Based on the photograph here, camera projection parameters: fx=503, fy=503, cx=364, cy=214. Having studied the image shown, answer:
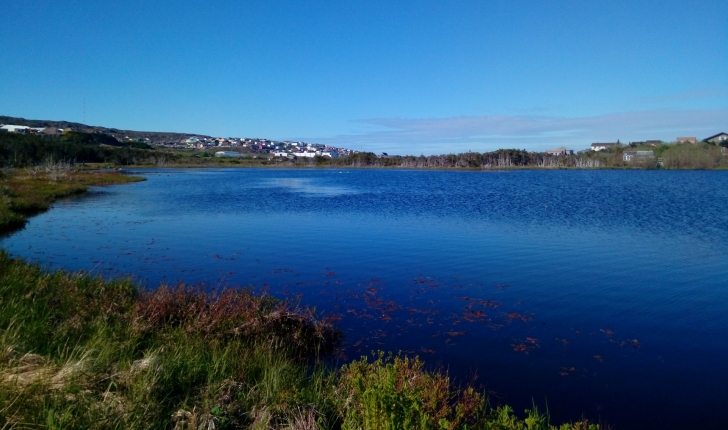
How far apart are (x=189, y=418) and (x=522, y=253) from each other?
551 inches

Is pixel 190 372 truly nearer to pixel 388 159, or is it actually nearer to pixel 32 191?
pixel 32 191

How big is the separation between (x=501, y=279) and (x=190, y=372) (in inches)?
378

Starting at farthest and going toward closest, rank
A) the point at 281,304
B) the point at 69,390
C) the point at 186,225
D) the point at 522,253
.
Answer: the point at 186,225 < the point at 522,253 < the point at 281,304 < the point at 69,390

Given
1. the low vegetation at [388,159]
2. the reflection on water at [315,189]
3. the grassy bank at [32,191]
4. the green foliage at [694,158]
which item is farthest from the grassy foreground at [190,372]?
the green foliage at [694,158]

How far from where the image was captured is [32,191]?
1425 inches

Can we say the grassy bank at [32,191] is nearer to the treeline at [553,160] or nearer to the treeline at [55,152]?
the treeline at [55,152]

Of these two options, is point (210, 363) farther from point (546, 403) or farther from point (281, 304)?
point (546, 403)

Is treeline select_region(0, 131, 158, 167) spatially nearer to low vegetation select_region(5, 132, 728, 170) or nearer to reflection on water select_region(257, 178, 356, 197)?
low vegetation select_region(5, 132, 728, 170)

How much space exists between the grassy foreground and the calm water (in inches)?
55.1

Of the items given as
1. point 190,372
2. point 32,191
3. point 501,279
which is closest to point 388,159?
point 32,191

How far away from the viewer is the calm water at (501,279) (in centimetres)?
777

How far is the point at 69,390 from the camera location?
4.57 metres

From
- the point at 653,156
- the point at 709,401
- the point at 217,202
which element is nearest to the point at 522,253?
the point at 709,401

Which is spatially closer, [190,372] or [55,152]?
[190,372]
